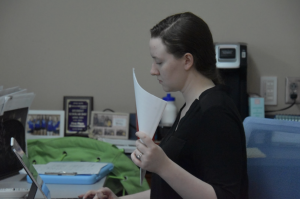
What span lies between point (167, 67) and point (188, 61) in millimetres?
59

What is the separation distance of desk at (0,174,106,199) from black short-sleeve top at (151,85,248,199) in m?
0.47

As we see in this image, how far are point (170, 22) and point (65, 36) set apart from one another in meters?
1.24

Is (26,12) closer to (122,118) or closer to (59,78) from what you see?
(59,78)

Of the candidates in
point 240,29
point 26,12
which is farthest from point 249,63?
point 26,12

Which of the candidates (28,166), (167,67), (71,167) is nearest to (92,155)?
(71,167)

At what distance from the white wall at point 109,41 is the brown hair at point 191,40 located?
107 centimetres

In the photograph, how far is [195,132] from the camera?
0.89 meters

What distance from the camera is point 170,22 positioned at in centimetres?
99

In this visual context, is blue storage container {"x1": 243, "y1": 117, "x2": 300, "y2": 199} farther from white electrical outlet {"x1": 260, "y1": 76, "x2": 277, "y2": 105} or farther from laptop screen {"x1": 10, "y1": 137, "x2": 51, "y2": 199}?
white electrical outlet {"x1": 260, "y1": 76, "x2": 277, "y2": 105}

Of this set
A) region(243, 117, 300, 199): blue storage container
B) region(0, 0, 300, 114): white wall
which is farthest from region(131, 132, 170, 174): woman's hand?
region(0, 0, 300, 114): white wall

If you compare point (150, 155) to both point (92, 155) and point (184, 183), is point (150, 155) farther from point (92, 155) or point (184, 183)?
point (92, 155)

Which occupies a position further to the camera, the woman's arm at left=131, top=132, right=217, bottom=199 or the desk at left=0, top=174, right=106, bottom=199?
the desk at left=0, top=174, right=106, bottom=199

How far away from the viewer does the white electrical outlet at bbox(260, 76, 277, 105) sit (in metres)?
2.02

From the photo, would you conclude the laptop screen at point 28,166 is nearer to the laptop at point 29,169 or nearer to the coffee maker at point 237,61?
the laptop at point 29,169
